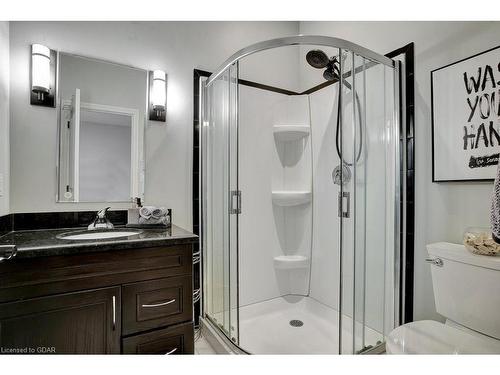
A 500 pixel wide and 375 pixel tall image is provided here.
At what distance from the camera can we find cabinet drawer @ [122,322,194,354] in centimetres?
125

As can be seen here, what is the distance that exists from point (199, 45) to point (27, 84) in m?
1.11

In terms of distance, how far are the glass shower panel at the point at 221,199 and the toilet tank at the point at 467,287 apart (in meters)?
1.10

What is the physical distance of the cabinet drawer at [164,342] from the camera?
4.09ft

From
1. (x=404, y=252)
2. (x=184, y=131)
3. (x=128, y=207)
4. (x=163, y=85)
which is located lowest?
(x=404, y=252)

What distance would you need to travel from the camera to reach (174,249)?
1337mm

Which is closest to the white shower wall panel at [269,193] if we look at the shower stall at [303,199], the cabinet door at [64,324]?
the shower stall at [303,199]

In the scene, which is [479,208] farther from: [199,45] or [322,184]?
[199,45]

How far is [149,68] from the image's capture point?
1.91 m

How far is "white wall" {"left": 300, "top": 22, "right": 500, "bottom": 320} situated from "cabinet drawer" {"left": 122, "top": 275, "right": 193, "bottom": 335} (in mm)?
1360

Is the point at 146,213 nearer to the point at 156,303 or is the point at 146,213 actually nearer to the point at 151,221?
the point at 151,221

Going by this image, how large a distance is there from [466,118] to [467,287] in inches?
33.2

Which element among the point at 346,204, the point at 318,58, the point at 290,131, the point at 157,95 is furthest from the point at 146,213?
the point at 318,58
